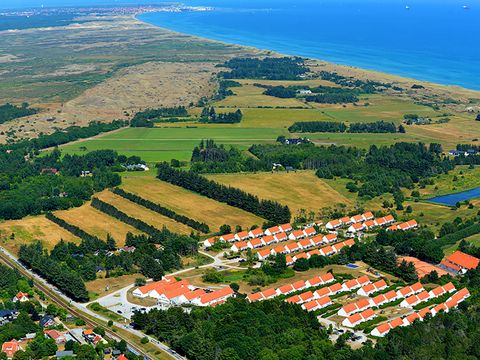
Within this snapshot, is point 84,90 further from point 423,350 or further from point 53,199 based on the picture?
point 423,350

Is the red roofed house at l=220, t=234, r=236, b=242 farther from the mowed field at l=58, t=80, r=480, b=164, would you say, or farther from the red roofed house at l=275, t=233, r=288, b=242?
the mowed field at l=58, t=80, r=480, b=164

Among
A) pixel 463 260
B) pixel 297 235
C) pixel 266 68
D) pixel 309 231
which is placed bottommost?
pixel 266 68

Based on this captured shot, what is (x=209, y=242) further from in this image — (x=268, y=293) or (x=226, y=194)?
(x=268, y=293)

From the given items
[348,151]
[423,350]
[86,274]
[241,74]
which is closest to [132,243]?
[86,274]

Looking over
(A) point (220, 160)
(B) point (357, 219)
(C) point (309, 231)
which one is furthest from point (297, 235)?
(A) point (220, 160)

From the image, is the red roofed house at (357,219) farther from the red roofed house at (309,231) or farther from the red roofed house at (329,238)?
the red roofed house at (329,238)

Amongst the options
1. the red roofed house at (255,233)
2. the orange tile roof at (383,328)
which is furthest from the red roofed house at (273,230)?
the orange tile roof at (383,328)
